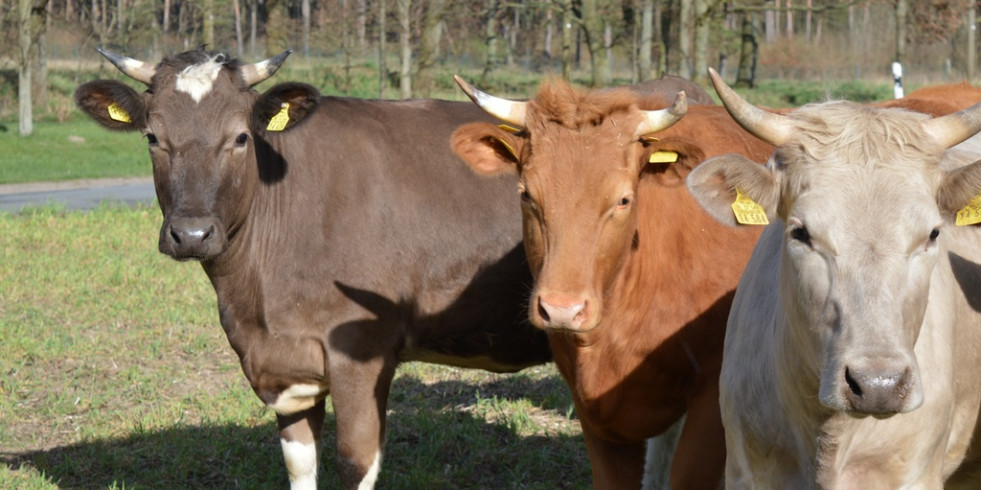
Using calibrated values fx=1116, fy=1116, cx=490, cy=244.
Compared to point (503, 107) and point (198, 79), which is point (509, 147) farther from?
point (198, 79)

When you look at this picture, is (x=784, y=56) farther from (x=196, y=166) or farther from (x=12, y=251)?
(x=196, y=166)

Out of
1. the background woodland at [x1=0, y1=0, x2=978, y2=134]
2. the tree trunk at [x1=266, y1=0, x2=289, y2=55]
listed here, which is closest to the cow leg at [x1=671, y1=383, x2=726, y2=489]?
the background woodland at [x1=0, y1=0, x2=978, y2=134]

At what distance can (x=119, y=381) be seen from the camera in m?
7.20

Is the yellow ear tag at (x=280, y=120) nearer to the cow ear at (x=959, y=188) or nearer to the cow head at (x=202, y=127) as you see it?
the cow head at (x=202, y=127)

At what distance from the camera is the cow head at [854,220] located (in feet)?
9.62

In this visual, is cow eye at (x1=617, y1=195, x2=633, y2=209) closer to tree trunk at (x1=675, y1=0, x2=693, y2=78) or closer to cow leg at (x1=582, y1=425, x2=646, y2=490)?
cow leg at (x1=582, y1=425, x2=646, y2=490)

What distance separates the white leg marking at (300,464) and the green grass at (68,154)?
47.2ft

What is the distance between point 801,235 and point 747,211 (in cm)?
31

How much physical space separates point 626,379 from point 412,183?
171 centimetres

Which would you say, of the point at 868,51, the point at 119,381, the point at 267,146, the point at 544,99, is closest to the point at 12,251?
the point at 119,381

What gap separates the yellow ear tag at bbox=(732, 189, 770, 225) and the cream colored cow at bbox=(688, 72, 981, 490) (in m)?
0.01

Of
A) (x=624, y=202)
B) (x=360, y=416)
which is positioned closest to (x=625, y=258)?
(x=624, y=202)

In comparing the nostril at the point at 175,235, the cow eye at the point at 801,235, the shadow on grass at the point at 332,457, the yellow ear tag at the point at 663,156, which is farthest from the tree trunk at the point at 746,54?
the cow eye at the point at 801,235

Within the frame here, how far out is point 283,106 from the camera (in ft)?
17.7
